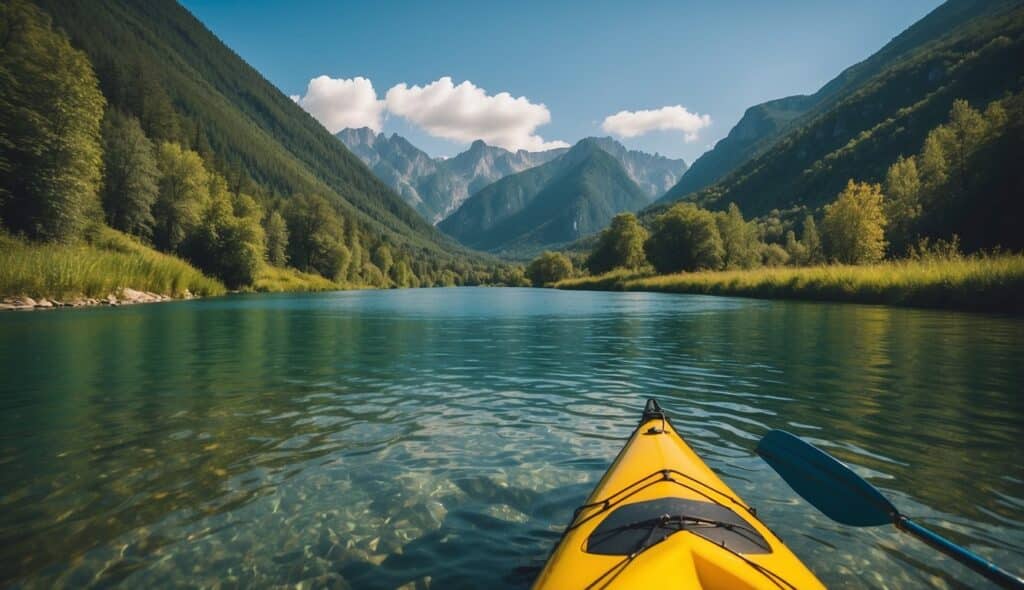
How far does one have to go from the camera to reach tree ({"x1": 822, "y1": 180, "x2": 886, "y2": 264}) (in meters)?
49.4

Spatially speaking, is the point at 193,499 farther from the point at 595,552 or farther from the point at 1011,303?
the point at 1011,303

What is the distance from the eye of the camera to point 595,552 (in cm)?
330

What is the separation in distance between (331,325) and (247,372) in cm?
1300

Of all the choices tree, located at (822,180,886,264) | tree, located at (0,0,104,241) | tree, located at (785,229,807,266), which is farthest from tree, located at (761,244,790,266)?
tree, located at (0,0,104,241)

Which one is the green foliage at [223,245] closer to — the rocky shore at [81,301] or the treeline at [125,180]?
the treeline at [125,180]

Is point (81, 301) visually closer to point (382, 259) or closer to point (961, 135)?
point (961, 135)

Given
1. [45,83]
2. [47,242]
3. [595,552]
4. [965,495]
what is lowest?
[965,495]

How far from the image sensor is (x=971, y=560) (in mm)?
3418

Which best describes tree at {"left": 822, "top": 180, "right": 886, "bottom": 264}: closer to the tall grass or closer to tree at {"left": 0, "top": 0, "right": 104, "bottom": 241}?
the tall grass

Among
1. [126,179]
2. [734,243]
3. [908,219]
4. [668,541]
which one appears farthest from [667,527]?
[734,243]

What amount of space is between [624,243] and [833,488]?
88878 mm

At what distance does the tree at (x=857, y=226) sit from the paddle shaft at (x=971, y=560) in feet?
→ 175

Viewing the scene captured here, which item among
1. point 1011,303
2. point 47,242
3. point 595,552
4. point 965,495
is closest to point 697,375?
point 965,495

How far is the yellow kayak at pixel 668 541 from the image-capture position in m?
2.90
